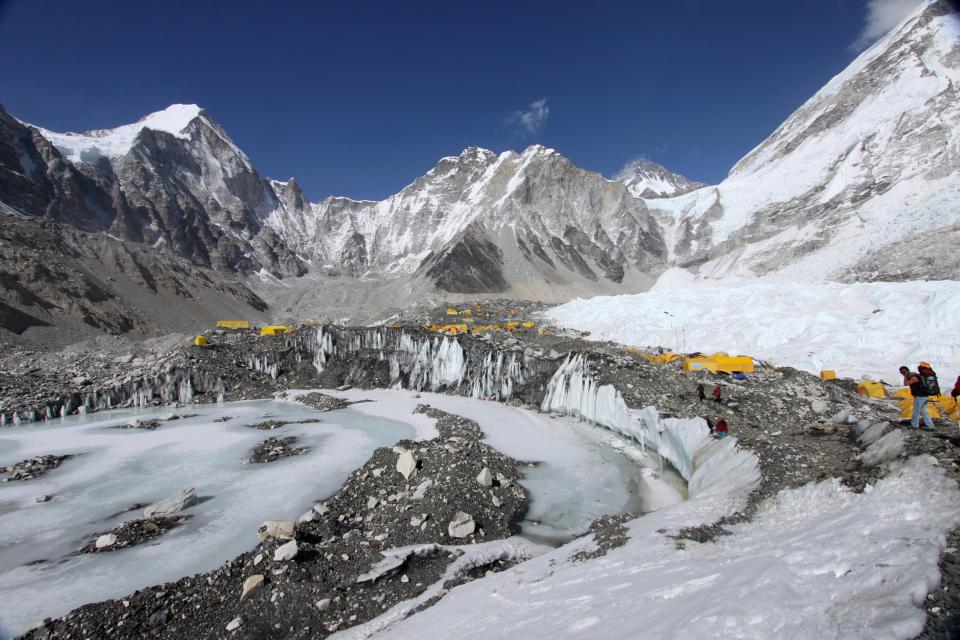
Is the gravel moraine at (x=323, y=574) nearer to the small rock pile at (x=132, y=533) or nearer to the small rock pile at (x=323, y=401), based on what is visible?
the small rock pile at (x=132, y=533)

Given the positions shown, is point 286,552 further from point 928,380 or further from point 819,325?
point 819,325

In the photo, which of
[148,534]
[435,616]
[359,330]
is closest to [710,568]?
[435,616]

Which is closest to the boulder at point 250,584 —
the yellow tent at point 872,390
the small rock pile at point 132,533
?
the small rock pile at point 132,533

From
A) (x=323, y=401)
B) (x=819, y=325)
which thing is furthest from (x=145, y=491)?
(x=819, y=325)

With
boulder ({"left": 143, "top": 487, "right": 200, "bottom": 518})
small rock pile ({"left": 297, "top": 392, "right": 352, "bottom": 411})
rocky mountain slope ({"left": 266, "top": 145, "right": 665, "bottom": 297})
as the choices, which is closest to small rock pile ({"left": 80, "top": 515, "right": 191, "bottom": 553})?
boulder ({"left": 143, "top": 487, "right": 200, "bottom": 518})

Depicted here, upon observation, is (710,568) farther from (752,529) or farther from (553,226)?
(553,226)

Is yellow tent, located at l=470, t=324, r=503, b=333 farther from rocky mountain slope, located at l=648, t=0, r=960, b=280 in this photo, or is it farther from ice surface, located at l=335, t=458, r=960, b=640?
rocky mountain slope, located at l=648, t=0, r=960, b=280
